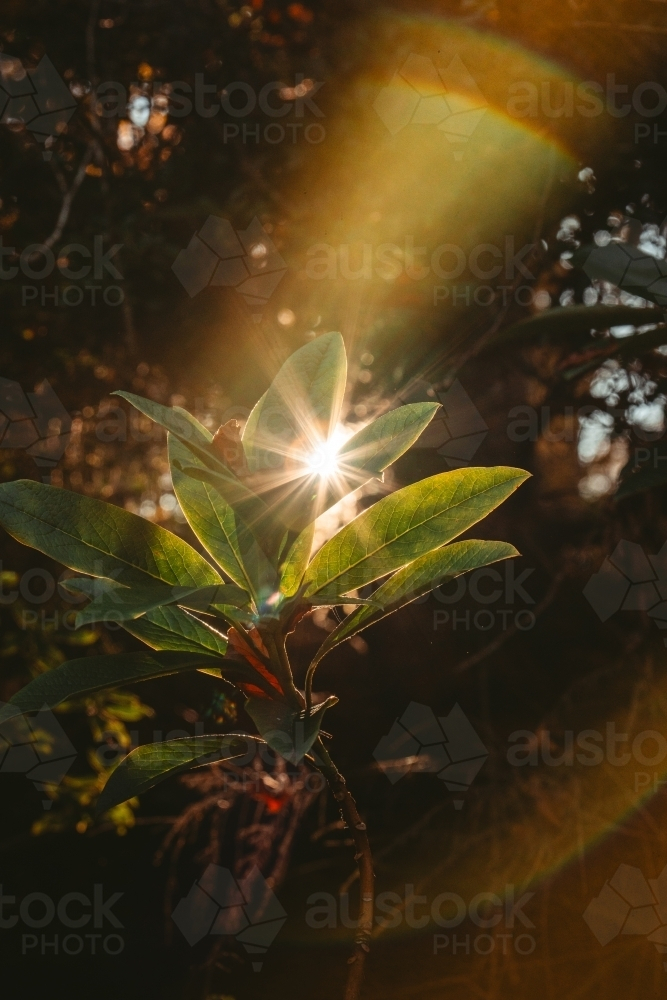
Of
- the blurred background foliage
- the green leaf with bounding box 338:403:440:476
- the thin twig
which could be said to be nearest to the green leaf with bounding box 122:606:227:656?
the green leaf with bounding box 338:403:440:476

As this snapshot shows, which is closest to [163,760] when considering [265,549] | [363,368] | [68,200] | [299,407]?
[265,549]

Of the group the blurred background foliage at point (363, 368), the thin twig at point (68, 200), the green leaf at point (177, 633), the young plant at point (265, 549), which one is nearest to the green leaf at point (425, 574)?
the young plant at point (265, 549)

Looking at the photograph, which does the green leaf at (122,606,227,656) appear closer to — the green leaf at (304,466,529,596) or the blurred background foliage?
the green leaf at (304,466,529,596)

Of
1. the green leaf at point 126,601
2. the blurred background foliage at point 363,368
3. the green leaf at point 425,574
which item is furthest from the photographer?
the blurred background foliage at point 363,368

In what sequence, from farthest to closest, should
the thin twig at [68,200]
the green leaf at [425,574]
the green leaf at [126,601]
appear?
the thin twig at [68,200], the green leaf at [425,574], the green leaf at [126,601]

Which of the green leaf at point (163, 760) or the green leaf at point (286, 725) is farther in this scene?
the green leaf at point (163, 760)

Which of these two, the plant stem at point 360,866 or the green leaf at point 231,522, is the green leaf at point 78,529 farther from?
the plant stem at point 360,866

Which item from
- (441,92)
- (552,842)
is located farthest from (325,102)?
(552,842)
